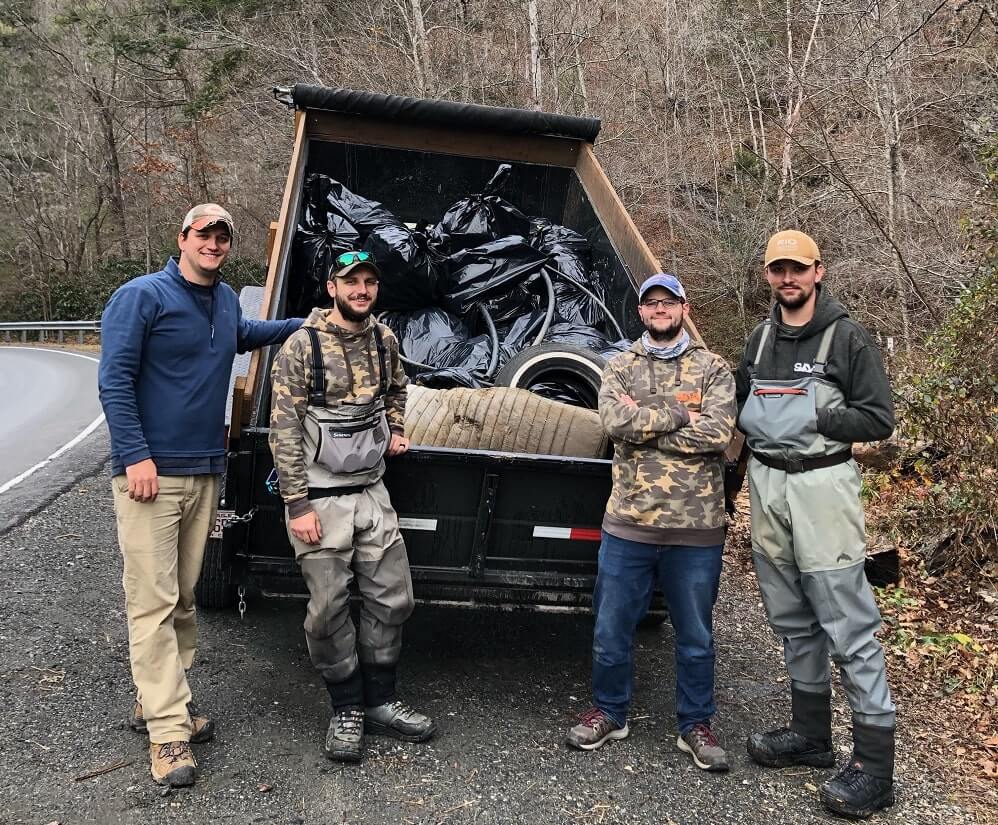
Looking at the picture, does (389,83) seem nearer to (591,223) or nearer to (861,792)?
(591,223)

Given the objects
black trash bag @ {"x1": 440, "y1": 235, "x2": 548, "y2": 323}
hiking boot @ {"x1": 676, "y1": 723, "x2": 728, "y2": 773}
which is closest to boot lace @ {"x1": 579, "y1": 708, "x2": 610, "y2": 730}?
hiking boot @ {"x1": 676, "y1": 723, "x2": 728, "y2": 773}

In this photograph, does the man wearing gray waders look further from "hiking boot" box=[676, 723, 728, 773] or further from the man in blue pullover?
the man in blue pullover

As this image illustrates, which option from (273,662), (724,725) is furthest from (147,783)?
(724,725)

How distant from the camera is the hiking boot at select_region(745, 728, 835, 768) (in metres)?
2.95

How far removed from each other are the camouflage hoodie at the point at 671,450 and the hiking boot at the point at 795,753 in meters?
0.78

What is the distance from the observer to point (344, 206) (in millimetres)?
5250

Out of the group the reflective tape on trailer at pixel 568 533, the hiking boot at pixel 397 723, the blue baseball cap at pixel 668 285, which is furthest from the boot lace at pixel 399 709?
the blue baseball cap at pixel 668 285

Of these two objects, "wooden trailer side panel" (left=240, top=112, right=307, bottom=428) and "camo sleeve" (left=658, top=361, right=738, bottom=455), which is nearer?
"camo sleeve" (left=658, top=361, right=738, bottom=455)

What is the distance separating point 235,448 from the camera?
2926 millimetres

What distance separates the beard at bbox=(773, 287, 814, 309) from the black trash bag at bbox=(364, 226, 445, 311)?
2.33 meters

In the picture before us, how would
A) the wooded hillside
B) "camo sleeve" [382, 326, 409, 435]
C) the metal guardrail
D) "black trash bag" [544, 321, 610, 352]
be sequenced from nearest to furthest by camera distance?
"camo sleeve" [382, 326, 409, 435], "black trash bag" [544, 321, 610, 352], the wooded hillside, the metal guardrail

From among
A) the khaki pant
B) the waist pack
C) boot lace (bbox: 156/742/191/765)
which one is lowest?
boot lace (bbox: 156/742/191/765)

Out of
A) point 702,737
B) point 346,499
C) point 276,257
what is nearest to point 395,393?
point 346,499

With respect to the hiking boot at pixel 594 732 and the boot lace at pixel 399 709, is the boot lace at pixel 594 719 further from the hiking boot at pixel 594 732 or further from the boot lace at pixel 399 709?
the boot lace at pixel 399 709
